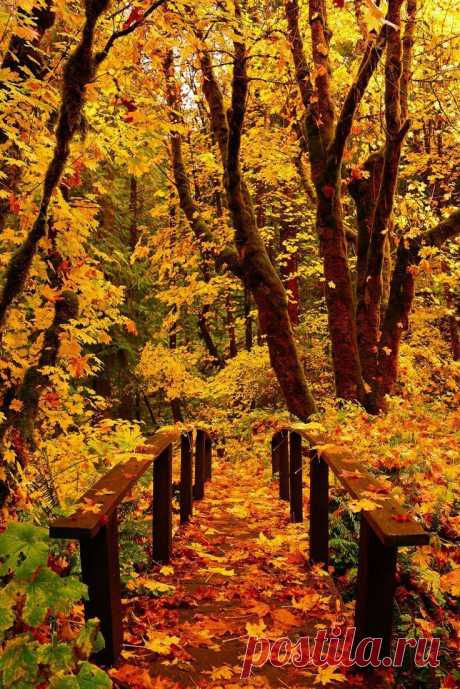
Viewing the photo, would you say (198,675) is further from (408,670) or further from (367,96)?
(367,96)

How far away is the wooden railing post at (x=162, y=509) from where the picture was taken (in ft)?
15.5

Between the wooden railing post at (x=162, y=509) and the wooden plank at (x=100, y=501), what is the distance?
0.61m

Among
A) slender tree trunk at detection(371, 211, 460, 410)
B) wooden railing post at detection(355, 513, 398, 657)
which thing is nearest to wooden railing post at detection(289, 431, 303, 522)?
wooden railing post at detection(355, 513, 398, 657)

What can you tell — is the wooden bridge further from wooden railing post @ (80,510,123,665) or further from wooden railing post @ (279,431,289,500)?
wooden railing post @ (279,431,289,500)

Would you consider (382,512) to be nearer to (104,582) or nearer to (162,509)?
(104,582)

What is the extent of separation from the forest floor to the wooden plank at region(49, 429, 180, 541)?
86 centimetres

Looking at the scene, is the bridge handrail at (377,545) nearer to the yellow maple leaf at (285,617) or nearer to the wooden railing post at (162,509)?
the yellow maple leaf at (285,617)

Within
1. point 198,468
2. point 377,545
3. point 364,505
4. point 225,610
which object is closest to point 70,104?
point 364,505

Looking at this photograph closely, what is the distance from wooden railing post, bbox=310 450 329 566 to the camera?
4516 millimetres

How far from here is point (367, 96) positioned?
12.4 m

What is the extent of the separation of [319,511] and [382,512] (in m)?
1.81

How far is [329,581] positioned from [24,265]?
126 inches

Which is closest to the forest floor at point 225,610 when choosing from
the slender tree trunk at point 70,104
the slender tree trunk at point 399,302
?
the slender tree trunk at point 70,104

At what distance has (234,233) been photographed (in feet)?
31.5
